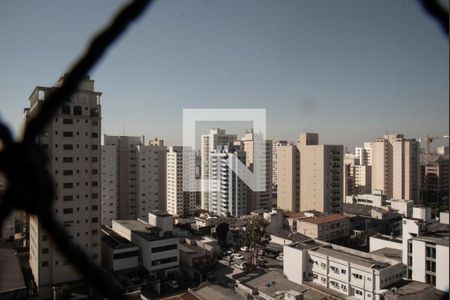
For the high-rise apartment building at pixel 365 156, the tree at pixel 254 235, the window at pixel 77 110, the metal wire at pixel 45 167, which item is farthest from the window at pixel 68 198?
the high-rise apartment building at pixel 365 156

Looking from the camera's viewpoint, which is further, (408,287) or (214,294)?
(214,294)

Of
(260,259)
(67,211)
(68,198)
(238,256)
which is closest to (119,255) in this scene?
(67,211)

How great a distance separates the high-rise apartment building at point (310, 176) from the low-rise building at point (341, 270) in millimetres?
5941

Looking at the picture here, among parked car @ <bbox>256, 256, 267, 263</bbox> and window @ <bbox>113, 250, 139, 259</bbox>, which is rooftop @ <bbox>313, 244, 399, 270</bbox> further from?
window @ <bbox>113, 250, 139, 259</bbox>

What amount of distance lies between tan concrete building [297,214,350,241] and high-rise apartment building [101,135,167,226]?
6243mm

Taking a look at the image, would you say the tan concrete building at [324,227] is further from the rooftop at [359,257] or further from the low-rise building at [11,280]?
the low-rise building at [11,280]

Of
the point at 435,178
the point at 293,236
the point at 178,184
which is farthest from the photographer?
the point at 435,178

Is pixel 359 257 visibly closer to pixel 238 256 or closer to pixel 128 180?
pixel 238 256

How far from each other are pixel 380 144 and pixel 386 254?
12.3 meters

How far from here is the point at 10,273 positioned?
775 centimetres

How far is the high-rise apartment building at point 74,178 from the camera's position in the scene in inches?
313

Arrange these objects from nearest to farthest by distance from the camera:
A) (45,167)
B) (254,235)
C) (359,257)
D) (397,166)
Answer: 1. (45,167)
2. (359,257)
3. (254,235)
4. (397,166)

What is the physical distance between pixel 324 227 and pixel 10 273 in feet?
30.5

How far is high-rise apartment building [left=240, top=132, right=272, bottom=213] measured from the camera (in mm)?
17250
